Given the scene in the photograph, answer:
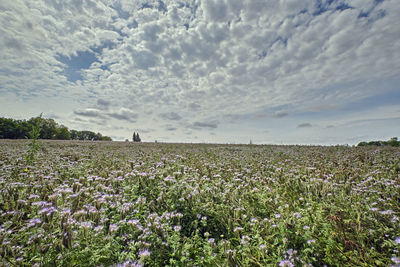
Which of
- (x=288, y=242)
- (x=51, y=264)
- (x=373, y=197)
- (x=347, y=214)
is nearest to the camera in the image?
(x=51, y=264)

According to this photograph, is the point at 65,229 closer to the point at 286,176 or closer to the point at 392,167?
the point at 286,176

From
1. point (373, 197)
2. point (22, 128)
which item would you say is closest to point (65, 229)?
point (373, 197)

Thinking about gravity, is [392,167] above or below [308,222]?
above

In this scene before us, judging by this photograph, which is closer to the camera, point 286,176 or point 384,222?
point 384,222

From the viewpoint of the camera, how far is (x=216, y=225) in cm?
301

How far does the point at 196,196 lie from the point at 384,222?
293 cm

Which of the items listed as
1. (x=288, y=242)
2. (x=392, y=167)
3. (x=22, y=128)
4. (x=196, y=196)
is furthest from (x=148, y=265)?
(x=22, y=128)

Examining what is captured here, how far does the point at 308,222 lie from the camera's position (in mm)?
2666

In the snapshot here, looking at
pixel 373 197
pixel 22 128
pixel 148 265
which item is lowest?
pixel 148 265

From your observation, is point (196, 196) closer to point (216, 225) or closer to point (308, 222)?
point (216, 225)

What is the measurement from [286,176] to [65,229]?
4.61m

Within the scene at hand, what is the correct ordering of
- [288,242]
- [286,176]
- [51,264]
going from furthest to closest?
[286,176] < [288,242] < [51,264]

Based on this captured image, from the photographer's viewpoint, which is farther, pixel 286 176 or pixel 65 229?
pixel 286 176

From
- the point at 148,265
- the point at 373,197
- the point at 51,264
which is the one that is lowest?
the point at 148,265
